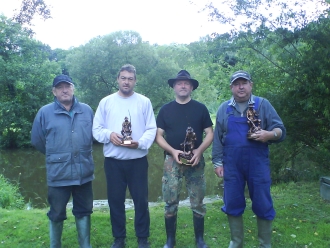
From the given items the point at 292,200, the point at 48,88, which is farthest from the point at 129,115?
the point at 48,88

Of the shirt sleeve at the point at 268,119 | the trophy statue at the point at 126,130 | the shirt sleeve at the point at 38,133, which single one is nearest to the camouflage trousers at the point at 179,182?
the trophy statue at the point at 126,130

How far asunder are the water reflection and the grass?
432 cm

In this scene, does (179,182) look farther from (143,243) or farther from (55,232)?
(55,232)

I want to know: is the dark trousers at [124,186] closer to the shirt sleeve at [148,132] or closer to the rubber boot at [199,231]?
the shirt sleeve at [148,132]

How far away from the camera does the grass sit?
436cm

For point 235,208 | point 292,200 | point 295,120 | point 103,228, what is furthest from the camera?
point 295,120

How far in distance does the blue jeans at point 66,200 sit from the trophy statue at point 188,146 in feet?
3.71

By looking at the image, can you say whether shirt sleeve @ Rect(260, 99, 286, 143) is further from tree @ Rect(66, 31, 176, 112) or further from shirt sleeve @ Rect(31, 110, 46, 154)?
tree @ Rect(66, 31, 176, 112)

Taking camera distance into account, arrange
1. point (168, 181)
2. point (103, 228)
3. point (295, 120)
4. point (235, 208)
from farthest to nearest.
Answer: point (295, 120)
point (103, 228)
point (168, 181)
point (235, 208)

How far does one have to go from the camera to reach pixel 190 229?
Result: 4.73 m

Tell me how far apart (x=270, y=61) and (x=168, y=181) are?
3.94 metres

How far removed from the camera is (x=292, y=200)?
19.7 feet

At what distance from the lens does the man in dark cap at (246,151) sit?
11.7ft

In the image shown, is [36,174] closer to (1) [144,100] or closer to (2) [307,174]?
(2) [307,174]
